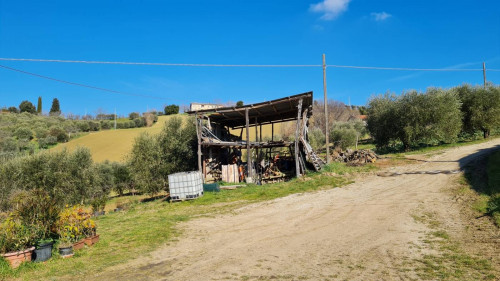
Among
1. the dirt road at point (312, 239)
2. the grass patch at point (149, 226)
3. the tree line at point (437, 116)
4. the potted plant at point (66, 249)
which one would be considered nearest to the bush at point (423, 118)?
the tree line at point (437, 116)

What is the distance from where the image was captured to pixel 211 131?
24.2m

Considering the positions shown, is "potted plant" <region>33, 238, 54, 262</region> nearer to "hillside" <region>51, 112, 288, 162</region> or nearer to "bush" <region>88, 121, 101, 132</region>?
"hillside" <region>51, 112, 288, 162</region>

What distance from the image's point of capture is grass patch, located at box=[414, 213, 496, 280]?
5769 mm

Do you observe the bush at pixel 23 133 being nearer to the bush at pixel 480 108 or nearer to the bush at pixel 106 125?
the bush at pixel 106 125

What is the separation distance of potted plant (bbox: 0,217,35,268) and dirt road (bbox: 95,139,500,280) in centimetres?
252

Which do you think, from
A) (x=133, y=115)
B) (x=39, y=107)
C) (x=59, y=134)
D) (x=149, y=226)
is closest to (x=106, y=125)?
(x=133, y=115)

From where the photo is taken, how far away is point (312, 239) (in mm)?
8945

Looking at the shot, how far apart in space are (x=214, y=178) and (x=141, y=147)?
730 cm

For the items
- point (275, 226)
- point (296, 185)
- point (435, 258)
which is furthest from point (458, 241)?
point (296, 185)

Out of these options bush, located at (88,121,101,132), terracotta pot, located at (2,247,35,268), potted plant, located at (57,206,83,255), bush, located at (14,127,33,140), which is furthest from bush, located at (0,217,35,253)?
bush, located at (88,121,101,132)

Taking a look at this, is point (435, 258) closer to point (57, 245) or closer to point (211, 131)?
point (57, 245)

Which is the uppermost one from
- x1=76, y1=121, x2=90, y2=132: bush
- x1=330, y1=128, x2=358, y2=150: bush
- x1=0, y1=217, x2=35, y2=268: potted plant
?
x1=76, y1=121, x2=90, y2=132: bush

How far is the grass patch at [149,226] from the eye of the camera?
7.43 meters

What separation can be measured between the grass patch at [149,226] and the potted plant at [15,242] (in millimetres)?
200
